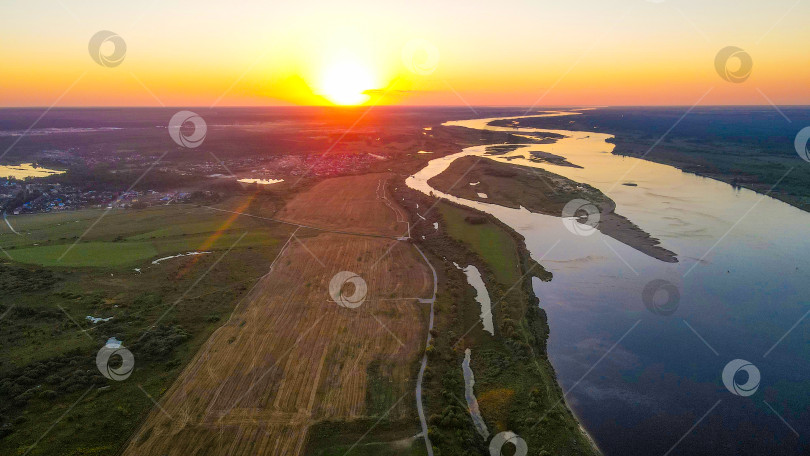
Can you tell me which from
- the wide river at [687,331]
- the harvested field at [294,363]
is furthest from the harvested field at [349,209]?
the wide river at [687,331]

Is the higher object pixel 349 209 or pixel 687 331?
pixel 687 331

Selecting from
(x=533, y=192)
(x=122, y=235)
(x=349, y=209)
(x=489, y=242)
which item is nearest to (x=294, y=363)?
(x=489, y=242)

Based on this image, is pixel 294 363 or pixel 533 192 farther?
pixel 533 192

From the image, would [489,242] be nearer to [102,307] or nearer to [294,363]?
A: [294,363]

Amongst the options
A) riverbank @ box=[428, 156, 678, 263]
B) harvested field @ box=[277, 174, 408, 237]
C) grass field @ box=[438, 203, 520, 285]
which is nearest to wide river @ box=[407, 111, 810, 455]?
riverbank @ box=[428, 156, 678, 263]

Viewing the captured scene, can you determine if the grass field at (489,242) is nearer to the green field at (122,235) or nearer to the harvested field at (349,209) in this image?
the harvested field at (349,209)

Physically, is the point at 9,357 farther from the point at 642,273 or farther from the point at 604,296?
the point at 642,273

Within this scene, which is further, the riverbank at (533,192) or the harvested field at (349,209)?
the harvested field at (349,209)
